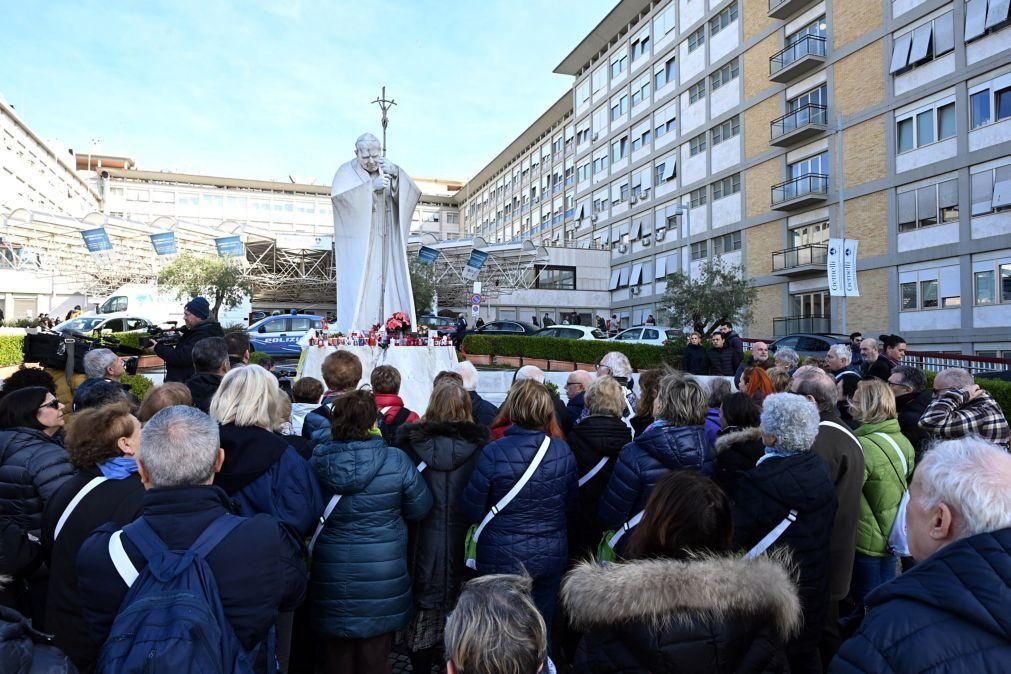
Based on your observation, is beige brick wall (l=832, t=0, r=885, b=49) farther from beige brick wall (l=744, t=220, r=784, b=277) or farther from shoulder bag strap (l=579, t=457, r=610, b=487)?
shoulder bag strap (l=579, t=457, r=610, b=487)

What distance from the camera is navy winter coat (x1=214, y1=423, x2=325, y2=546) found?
2989mm

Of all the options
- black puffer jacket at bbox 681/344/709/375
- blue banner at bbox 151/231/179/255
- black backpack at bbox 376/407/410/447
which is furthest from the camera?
blue banner at bbox 151/231/179/255

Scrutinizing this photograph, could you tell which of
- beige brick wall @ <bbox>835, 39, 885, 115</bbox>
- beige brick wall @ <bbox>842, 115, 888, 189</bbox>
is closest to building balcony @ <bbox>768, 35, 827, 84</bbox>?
beige brick wall @ <bbox>835, 39, 885, 115</bbox>

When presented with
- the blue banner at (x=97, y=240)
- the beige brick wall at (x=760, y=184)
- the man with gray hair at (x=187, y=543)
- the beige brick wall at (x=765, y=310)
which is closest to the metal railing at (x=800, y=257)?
the beige brick wall at (x=765, y=310)

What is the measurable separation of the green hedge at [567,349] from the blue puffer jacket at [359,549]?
12.4m

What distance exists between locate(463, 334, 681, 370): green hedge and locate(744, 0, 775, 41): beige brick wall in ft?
71.6

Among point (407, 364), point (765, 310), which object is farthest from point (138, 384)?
point (765, 310)

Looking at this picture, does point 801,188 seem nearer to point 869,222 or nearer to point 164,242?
point 869,222

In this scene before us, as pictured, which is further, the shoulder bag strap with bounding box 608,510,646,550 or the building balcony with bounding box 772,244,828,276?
the building balcony with bounding box 772,244,828,276

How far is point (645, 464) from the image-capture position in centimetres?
345

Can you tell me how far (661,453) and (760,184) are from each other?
107ft

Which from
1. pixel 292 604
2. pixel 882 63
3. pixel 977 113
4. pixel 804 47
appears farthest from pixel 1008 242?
pixel 292 604

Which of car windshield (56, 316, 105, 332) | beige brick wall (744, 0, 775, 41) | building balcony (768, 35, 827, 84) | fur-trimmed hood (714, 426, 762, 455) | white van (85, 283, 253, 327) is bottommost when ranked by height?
fur-trimmed hood (714, 426, 762, 455)

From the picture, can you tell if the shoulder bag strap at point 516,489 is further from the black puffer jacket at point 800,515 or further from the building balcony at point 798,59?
the building balcony at point 798,59
